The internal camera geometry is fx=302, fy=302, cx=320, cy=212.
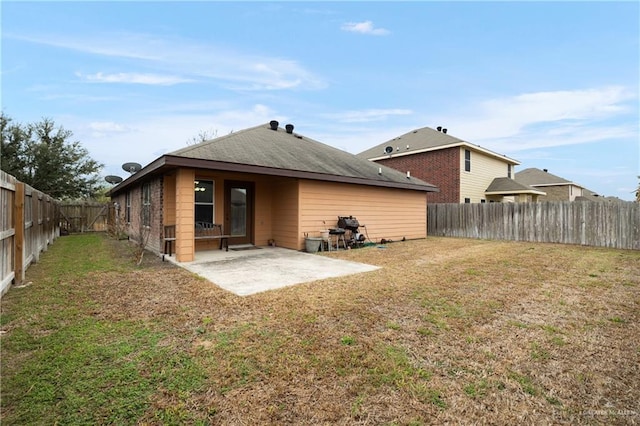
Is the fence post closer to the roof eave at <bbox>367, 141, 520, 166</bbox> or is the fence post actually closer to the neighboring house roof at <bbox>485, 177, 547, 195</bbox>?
the roof eave at <bbox>367, 141, 520, 166</bbox>

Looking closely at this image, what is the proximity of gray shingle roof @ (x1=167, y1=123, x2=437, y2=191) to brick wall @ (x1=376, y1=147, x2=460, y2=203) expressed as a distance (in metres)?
4.18

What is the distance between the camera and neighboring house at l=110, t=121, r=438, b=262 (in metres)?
7.48

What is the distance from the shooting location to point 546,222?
12.3m

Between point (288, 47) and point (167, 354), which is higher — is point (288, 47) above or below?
above

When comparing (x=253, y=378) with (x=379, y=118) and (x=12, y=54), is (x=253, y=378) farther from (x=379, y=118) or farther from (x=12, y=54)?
(x=379, y=118)

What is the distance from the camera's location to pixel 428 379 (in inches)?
95.3

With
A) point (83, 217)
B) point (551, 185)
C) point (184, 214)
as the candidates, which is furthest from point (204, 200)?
point (551, 185)

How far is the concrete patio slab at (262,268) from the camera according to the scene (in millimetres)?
5369

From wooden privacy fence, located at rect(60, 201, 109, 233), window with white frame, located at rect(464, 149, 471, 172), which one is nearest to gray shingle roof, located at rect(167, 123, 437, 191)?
window with white frame, located at rect(464, 149, 471, 172)

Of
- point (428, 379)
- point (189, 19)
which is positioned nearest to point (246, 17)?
point (189, 19)

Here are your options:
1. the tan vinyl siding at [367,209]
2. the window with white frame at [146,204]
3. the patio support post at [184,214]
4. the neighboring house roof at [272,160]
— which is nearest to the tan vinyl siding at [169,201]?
the neighboring house roof at [272,160]

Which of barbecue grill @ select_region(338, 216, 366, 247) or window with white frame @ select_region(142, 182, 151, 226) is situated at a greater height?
window with white frame @ select_region(142, 182, 151, 226)

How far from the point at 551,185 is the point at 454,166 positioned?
1526 cm

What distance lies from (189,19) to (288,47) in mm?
4430
